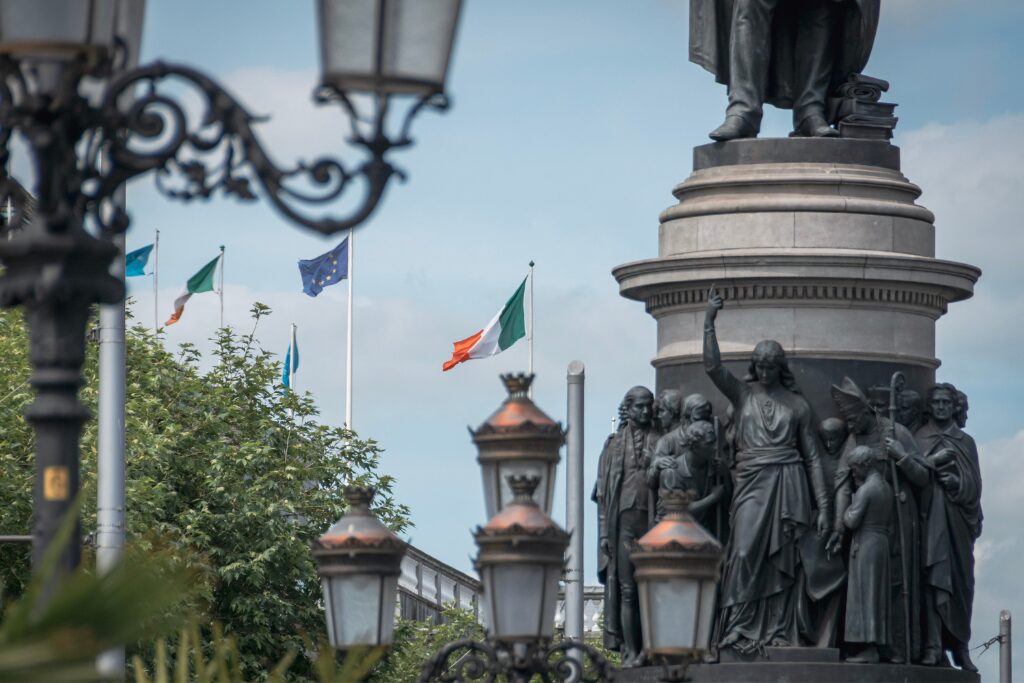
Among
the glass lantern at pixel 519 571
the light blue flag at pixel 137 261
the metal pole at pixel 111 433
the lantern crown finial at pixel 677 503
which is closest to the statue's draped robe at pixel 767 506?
the lantern crown finial at pixel 677 503

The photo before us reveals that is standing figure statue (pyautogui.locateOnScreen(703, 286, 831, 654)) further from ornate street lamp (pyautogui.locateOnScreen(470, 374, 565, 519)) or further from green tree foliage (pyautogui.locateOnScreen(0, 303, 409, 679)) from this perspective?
green tree foliage (pyautogui.locateOnScreen(0, 303, 409, 679))

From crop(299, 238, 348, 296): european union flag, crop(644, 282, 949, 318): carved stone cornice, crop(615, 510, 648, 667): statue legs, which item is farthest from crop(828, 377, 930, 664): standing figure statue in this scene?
crop(299, 238, 348, 296): european union flag

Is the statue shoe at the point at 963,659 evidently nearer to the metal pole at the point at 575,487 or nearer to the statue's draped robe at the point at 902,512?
the statue's draped robe at the point at 902,512

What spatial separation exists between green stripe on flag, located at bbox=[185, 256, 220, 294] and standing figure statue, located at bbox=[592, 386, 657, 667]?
3311cm

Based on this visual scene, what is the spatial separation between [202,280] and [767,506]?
3467 centimetres

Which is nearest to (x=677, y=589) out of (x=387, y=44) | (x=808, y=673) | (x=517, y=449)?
(x=517, y=449)

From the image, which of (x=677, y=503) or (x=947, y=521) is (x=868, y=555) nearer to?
(x=947, y=521)

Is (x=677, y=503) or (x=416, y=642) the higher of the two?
(x=677, y=503)

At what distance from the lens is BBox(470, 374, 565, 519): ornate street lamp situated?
16109mm

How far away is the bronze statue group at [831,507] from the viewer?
61.3ft

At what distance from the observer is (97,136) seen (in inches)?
353

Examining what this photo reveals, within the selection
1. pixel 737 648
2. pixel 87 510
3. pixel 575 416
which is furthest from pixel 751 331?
pixel 87 510

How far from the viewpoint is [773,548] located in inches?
742

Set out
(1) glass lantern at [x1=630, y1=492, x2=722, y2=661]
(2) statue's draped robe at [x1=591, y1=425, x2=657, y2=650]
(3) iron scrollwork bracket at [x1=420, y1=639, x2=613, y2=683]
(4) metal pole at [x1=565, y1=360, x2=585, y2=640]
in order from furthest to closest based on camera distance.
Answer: (4) metal pole at [x1=565, y1=360, x2=585, y2=640]
(2) statue's draped robe at [x1=591, y1=425, x2=657, y2=650]
(3) iron scrollwork bracket at [x1=420, y1=639, x2=613, y2=683]
(1) glass lantern at [x1=630, y1=492, x2=722, y2=661]
